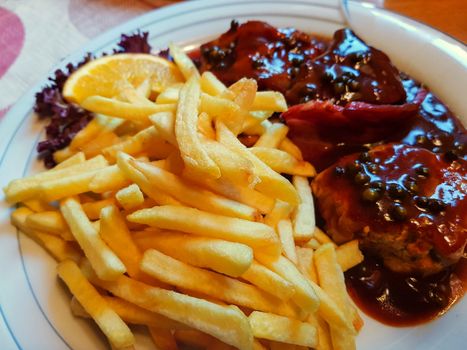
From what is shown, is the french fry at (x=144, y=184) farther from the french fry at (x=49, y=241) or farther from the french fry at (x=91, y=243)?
the french fry at (x=49, y=241)

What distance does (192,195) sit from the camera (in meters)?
2.47

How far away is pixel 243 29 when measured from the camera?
391 cm

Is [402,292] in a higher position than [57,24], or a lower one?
lower

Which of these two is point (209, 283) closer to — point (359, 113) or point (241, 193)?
point (241, 193)

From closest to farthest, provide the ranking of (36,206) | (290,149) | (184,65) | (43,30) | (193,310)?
(193,310) → (36,206) → (290,149) → (184,65) → (43,30)

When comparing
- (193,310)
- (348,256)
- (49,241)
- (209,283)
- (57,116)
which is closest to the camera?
(193,310)

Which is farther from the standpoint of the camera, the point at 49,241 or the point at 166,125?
the point at 49,241

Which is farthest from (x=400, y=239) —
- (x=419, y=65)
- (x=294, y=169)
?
(x=419, y=65)

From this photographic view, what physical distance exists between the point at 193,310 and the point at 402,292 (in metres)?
1.40

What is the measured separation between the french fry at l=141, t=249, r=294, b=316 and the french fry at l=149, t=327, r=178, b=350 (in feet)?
1.19

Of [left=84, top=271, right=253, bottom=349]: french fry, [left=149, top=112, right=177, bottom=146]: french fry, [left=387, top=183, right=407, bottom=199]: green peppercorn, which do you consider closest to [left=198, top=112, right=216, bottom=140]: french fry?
[left=149, top=112, right=177, bottom=146]: french fry

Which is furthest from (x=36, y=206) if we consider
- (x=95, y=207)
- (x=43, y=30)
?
(x=43, y=30)

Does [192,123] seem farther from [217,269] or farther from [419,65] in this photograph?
[419,65]

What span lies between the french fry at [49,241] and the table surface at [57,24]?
1521mm
